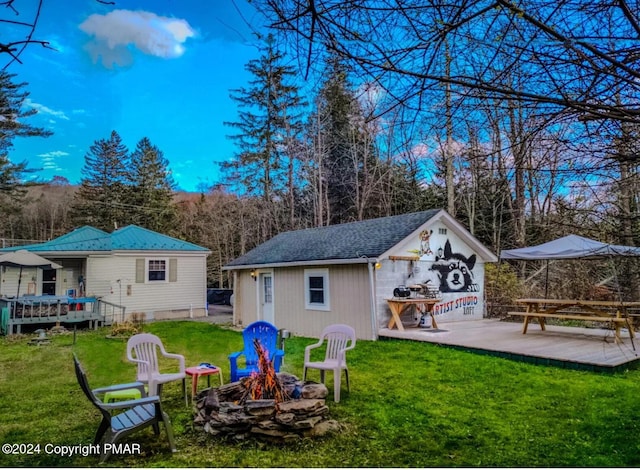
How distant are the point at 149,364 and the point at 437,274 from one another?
27.7ft

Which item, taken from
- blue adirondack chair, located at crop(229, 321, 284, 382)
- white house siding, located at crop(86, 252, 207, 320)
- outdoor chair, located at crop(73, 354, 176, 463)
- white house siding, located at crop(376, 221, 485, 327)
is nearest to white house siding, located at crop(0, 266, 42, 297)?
white house siding, located at crop(86, 252, 207, 320)

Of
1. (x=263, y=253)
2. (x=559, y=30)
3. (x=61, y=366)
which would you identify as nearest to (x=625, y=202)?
(x=559, y=30)

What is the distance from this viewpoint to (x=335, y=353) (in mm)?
6047

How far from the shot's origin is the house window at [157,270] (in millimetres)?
16625

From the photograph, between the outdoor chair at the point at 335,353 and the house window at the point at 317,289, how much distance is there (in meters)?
5.18

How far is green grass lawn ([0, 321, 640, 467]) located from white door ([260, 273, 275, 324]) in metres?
5.28

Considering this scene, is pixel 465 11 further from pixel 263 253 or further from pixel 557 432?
pixel 263 253

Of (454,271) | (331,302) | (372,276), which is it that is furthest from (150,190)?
(454,271)

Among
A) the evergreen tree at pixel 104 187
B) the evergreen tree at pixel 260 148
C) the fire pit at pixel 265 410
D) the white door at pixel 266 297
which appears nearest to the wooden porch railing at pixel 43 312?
the white door at pixel 266 297

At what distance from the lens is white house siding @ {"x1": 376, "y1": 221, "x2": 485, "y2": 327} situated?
406 inches

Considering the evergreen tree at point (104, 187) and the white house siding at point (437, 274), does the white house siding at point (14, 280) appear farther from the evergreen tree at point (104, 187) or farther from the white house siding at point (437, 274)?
the evergreen tree at point (104, 187)

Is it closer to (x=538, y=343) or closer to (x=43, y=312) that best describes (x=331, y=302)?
(x=538, y=343)

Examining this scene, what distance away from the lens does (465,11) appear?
6.63 feet

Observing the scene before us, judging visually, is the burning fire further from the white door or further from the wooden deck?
the white door
